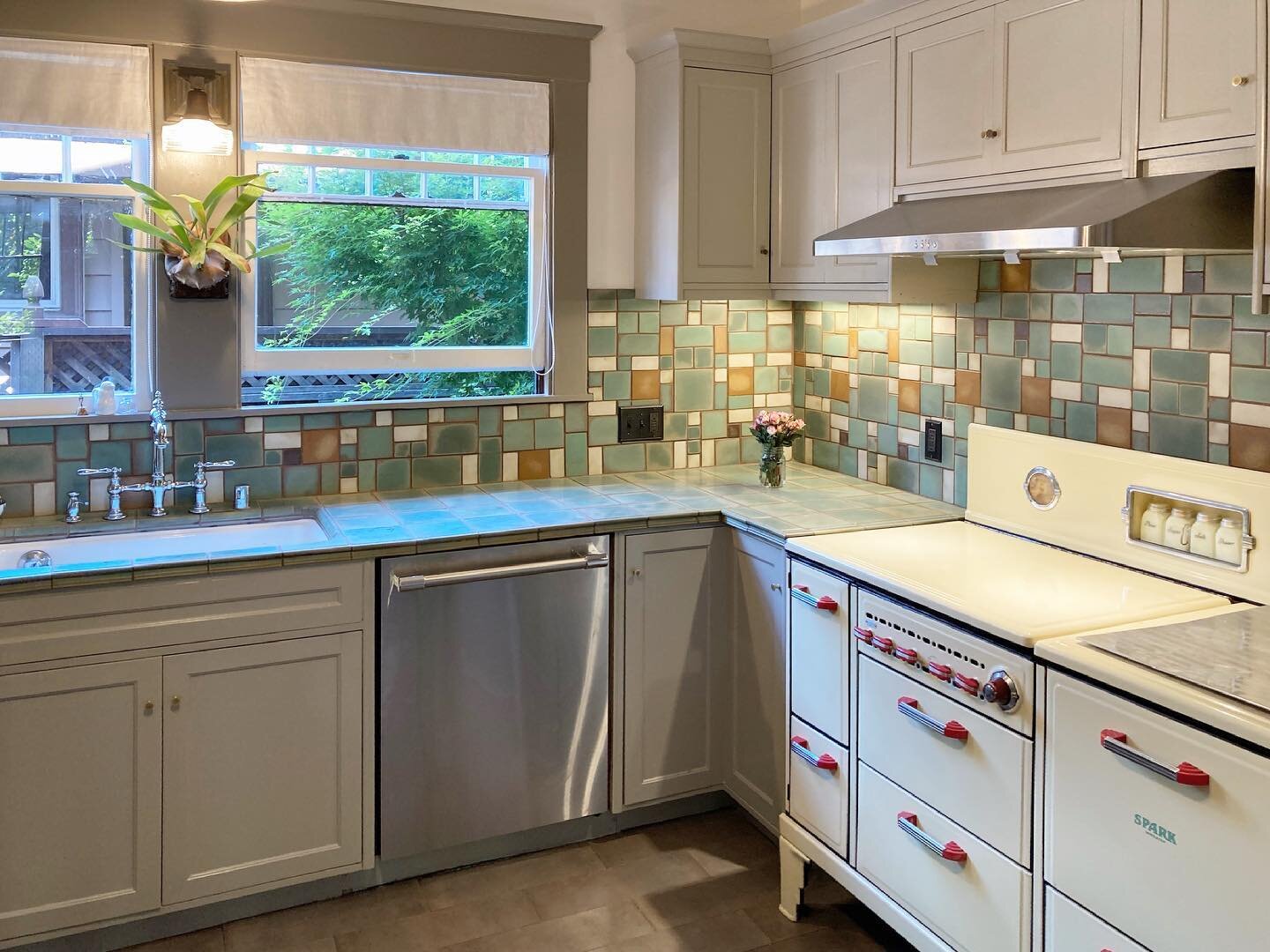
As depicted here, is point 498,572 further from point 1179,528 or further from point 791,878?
point 1179,528

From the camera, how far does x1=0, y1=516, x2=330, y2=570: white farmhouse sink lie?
2.75 m

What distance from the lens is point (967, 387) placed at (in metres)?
3.10

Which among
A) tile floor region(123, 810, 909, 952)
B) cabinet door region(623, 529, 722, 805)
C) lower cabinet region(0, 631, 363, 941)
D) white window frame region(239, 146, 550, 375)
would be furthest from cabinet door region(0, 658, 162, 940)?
cabinet door region(623, 529, 722, 805)

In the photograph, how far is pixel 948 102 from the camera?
270 centimetres

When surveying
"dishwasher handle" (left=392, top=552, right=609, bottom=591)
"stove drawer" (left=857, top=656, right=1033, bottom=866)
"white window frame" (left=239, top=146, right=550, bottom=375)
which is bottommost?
"stove drawer" (left=857, top=656, right=1033, bottom=866)

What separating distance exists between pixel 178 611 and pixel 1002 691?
1769 millimetres

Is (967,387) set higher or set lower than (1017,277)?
lower

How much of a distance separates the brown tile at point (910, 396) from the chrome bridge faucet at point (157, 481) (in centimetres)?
199

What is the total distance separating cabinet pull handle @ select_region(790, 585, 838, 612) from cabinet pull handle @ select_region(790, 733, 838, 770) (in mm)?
347

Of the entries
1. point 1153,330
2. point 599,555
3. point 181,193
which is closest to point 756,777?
point 599,555

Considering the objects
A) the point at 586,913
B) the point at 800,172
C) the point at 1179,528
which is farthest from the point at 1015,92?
the point at 586,913

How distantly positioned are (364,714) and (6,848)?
2.63ft

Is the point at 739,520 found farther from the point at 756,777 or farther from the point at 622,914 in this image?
the point at 622,914

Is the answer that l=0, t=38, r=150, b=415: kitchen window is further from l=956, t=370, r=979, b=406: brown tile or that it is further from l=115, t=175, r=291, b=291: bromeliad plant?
l=956, t=370, r=979, b=406: brown tile
